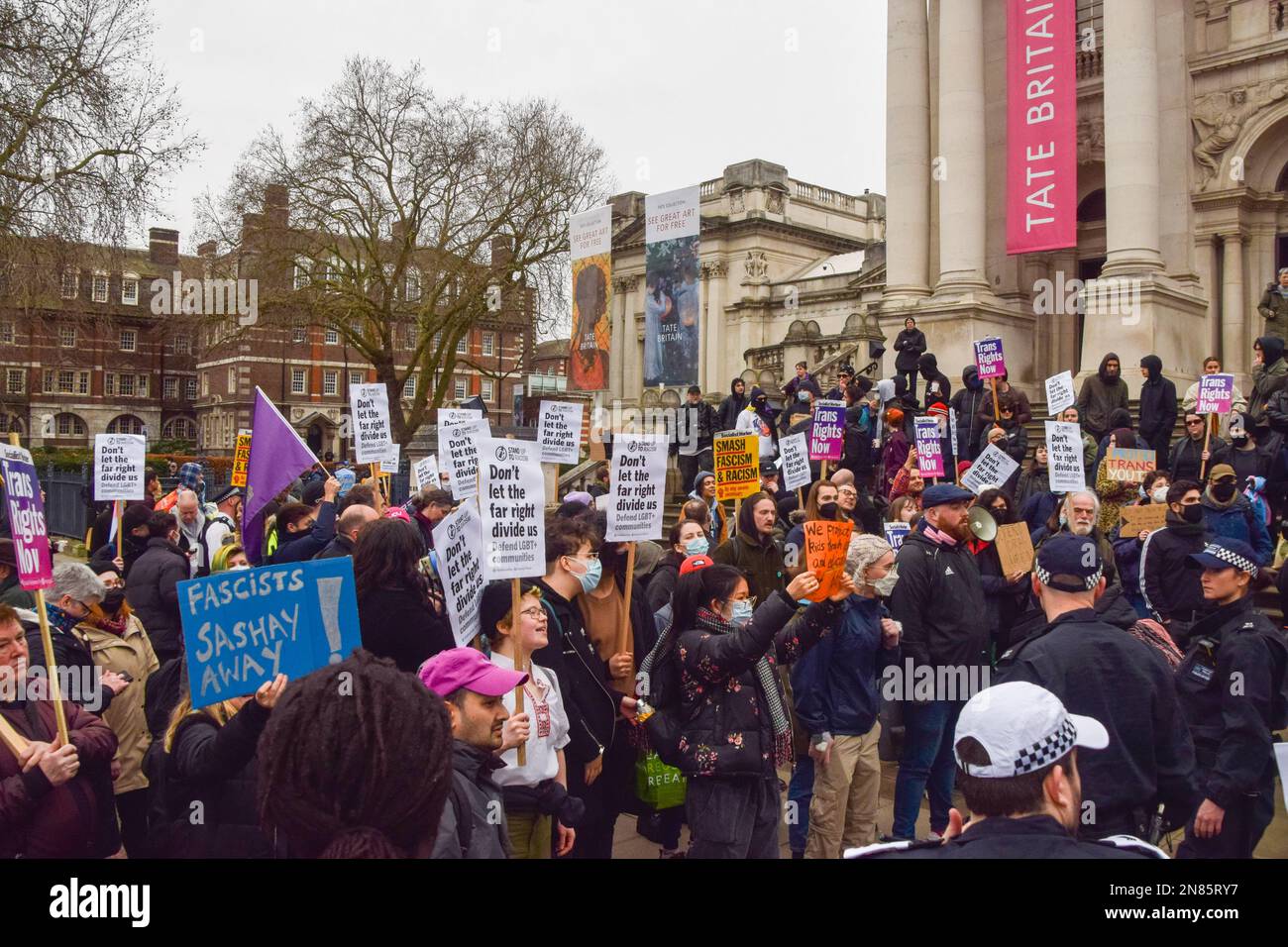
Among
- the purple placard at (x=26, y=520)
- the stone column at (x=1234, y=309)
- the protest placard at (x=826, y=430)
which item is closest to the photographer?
the purple placard at (x=26, y=520)

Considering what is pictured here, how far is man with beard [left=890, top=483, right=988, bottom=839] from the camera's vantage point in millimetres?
6414

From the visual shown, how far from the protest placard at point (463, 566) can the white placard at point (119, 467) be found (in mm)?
6291

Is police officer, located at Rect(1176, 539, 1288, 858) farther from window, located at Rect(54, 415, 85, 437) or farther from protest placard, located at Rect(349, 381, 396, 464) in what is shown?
window, located at Rect(54, 415, 85, 437)

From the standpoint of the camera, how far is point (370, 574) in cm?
519

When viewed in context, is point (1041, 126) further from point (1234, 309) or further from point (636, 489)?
point (636, 489)

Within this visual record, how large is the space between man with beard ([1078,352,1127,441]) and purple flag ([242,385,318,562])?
1069 cm

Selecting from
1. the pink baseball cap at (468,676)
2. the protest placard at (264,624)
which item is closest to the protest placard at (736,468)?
the protest placard at (264,624)

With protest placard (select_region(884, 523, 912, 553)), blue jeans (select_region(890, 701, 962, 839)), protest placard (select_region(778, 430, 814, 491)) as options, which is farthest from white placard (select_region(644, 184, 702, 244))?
blue jeans (select_region(890, 701, 962, 839))

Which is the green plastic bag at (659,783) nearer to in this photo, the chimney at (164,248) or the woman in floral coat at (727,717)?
the woman in floral coat at (727,717)

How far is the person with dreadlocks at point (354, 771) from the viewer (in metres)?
2.54

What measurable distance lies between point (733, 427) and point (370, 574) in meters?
12.7

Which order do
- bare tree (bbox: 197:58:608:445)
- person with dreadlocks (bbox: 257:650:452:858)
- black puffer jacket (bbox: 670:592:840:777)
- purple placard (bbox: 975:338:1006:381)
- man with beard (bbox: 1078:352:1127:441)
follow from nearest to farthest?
person with dreadlocks (bbox: 257:650:452:858) < black puffer jacket (bbox: 670:592:840:777) < purple placard (bbox: 975:338:1006:381) < man with beard (bbox: 1078:352:1127:441) < bare tree (bbox: 197:58:608:445)

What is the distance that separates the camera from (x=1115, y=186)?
1898 centimetres
